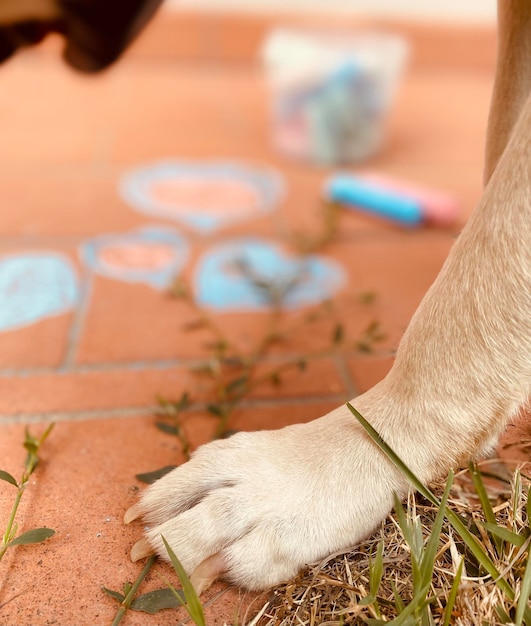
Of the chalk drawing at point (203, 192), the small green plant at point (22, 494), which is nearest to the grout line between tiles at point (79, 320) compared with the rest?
the small green plant at point (22, 494)

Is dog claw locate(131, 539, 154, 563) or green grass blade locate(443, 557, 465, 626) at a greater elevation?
green grass blade locate(443, 557, 465, 626)

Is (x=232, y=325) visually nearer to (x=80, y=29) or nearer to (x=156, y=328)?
(x=156, y=328)

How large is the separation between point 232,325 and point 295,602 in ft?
2.22

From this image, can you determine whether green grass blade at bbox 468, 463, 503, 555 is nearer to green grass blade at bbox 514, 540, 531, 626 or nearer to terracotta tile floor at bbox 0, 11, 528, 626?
green grass blade at bbox 514, 540, 531, 626

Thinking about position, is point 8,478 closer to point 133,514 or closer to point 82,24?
point 133,514

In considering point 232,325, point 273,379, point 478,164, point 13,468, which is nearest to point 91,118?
point 478,164

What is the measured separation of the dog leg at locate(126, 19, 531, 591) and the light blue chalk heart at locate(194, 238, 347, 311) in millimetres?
636

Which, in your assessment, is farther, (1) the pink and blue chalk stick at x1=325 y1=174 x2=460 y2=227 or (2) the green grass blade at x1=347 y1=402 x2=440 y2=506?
(1) the pink and blue chalk stick at x1=325 y1=174 x2=460 y2=227

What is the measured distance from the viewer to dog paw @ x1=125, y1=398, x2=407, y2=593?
711mm

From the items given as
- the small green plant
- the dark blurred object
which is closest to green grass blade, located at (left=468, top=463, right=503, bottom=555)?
the small green plant

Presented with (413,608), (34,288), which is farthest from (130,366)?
(413,608)

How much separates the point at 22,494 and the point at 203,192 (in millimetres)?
1251

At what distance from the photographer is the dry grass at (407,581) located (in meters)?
0.65

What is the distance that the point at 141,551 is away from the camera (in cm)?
74
